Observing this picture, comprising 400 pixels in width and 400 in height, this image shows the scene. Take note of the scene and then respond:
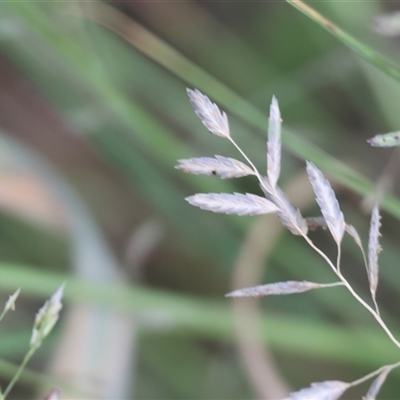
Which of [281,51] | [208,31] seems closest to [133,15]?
[208,31]

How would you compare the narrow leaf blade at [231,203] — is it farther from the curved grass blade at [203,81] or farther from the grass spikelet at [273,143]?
the curved grass blade at [203,81]

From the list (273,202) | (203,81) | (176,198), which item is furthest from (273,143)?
(176,198)

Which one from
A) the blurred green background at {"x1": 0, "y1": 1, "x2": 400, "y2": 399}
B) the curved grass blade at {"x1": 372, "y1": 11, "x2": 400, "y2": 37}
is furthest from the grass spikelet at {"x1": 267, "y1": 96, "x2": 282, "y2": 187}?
the blurred green background at {"x1": 0, "y1": 1, "x2": 400, "y2": 399}

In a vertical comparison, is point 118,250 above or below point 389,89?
below

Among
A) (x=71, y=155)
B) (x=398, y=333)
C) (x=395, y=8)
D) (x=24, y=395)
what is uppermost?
(x=395, y=8)

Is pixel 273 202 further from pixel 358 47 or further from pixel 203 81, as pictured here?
pixel 203 81

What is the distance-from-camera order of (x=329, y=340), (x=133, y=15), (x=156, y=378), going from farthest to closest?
(x=133, y=15), (x=156, y=378), (x=329, y=340)

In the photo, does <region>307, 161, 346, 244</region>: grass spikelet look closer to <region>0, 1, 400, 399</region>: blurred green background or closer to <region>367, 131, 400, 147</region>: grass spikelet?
<region>367, 131, 400, 147</region>: grass spikelet

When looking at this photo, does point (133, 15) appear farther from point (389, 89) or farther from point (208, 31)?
point (389, 89)
